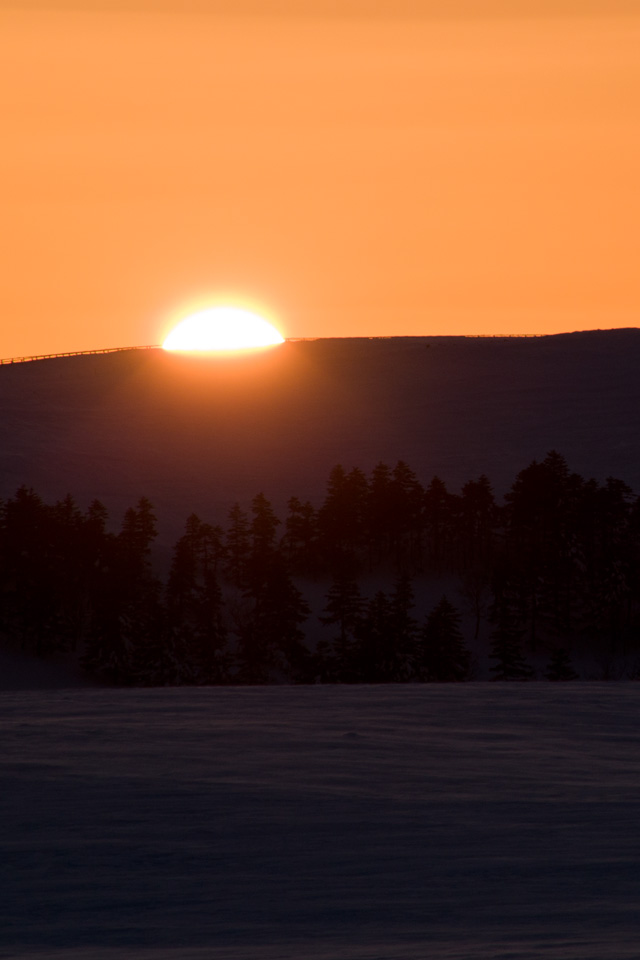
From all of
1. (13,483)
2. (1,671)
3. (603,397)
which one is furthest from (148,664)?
(603,397)

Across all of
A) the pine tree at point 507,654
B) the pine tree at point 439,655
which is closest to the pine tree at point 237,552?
the pine tree at point 507,654

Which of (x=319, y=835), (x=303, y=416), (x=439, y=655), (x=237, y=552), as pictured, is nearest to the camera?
(x=319, y=835)

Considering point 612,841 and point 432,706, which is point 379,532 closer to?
point 432,706

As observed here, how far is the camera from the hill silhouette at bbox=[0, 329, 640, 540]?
2844 inches

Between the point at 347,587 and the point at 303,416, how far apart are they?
4466cm

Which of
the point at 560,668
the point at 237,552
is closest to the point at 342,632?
the point at 560,668

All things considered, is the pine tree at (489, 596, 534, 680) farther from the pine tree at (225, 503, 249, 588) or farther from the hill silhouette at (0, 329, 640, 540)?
the hill silhouette at (0, 329, 640, 540)

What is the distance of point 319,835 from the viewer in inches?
385

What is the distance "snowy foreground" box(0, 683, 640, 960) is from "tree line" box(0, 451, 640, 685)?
21.9m

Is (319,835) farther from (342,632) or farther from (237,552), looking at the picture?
(237,552)

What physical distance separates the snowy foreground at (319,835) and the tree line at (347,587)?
71.7ft

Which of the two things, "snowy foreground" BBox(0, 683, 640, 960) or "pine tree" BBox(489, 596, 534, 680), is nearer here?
"snowy foreground" BBox(0, 683, 640, 960)

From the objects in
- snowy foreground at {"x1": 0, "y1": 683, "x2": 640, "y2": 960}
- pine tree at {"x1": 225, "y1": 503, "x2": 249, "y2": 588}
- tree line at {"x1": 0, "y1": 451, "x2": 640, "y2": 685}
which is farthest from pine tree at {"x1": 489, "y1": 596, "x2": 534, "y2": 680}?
snowy foreground at {"x1": 0, "y1": 683, "x2": 640, "y2": 960}

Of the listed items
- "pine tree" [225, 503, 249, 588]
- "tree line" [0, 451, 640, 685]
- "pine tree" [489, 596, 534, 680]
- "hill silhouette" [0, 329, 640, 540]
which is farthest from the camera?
"hill silhouette" [0, 329, 640, 540]
